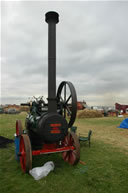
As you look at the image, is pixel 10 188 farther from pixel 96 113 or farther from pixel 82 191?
pixel 96 113

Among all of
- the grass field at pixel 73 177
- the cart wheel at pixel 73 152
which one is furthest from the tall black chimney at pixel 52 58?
the grass field at pixel 73 177

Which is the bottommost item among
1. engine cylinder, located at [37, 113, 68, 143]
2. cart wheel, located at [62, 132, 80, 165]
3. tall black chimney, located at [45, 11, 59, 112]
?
cart wheel, located at [62, 132, 80, 165]

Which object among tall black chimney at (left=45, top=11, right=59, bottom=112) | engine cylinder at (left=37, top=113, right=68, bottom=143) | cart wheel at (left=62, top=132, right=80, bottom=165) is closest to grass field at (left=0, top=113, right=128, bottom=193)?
cart wheel at (left=62, top=132, right=80, bottom=165)

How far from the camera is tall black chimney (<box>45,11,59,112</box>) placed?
4402 mm

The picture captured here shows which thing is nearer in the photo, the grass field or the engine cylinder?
the grass field

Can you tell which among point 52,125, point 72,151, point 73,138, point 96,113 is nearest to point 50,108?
point 52,125

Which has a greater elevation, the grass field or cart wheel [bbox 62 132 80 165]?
cart wheel [bbox 62 132 80 165]

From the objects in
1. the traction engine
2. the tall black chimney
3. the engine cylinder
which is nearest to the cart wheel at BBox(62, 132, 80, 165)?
the traction engine

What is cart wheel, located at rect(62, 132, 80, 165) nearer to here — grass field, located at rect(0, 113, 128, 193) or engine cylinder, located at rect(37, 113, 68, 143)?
grass field, located at rect(0, 113, 128, 193)

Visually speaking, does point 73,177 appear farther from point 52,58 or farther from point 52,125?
point 52,58

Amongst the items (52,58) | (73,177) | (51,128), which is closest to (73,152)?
(73,177)

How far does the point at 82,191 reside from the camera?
11.2ft

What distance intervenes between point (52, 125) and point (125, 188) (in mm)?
2165

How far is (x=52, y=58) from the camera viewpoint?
448 centimetres
